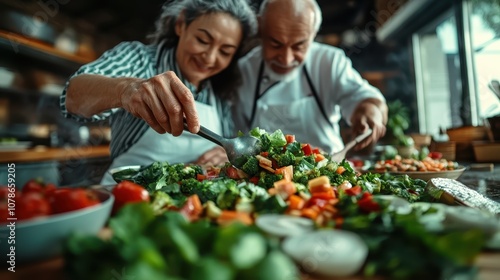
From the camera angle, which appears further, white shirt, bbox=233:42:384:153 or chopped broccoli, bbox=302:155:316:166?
white shirt, bbox=233:42:384:153

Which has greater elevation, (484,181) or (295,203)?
(295,203)

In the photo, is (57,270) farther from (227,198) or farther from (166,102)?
(166,102)

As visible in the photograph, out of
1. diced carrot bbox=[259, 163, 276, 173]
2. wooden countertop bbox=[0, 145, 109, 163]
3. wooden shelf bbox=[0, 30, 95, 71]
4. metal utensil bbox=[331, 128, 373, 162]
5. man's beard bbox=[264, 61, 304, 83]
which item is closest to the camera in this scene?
diced carrot bbox=[259, 163, 276, 173]

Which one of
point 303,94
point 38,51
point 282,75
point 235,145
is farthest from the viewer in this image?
point 38,51

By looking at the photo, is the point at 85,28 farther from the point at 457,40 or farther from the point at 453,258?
the point at 453,258

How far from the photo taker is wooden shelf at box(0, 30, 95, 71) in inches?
121

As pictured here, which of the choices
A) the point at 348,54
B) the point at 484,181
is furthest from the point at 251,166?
the point at 348,54

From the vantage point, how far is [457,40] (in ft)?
11.1

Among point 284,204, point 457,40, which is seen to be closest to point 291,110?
point 284,204

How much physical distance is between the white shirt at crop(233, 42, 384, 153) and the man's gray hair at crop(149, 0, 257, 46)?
36 centimetres

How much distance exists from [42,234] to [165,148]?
3.62 feet

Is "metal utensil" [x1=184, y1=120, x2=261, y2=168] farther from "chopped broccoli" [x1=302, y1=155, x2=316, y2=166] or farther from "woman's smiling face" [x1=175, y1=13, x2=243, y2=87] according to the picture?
"woman's smiling face" [x1=175, y1=13, x2=243, y2=87]

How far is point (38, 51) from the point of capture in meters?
3.38

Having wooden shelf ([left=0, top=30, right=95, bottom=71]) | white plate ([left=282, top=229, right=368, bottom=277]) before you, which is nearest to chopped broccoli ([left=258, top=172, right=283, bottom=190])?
white plate ([left=282, top=229, right=368, bottom=277])
